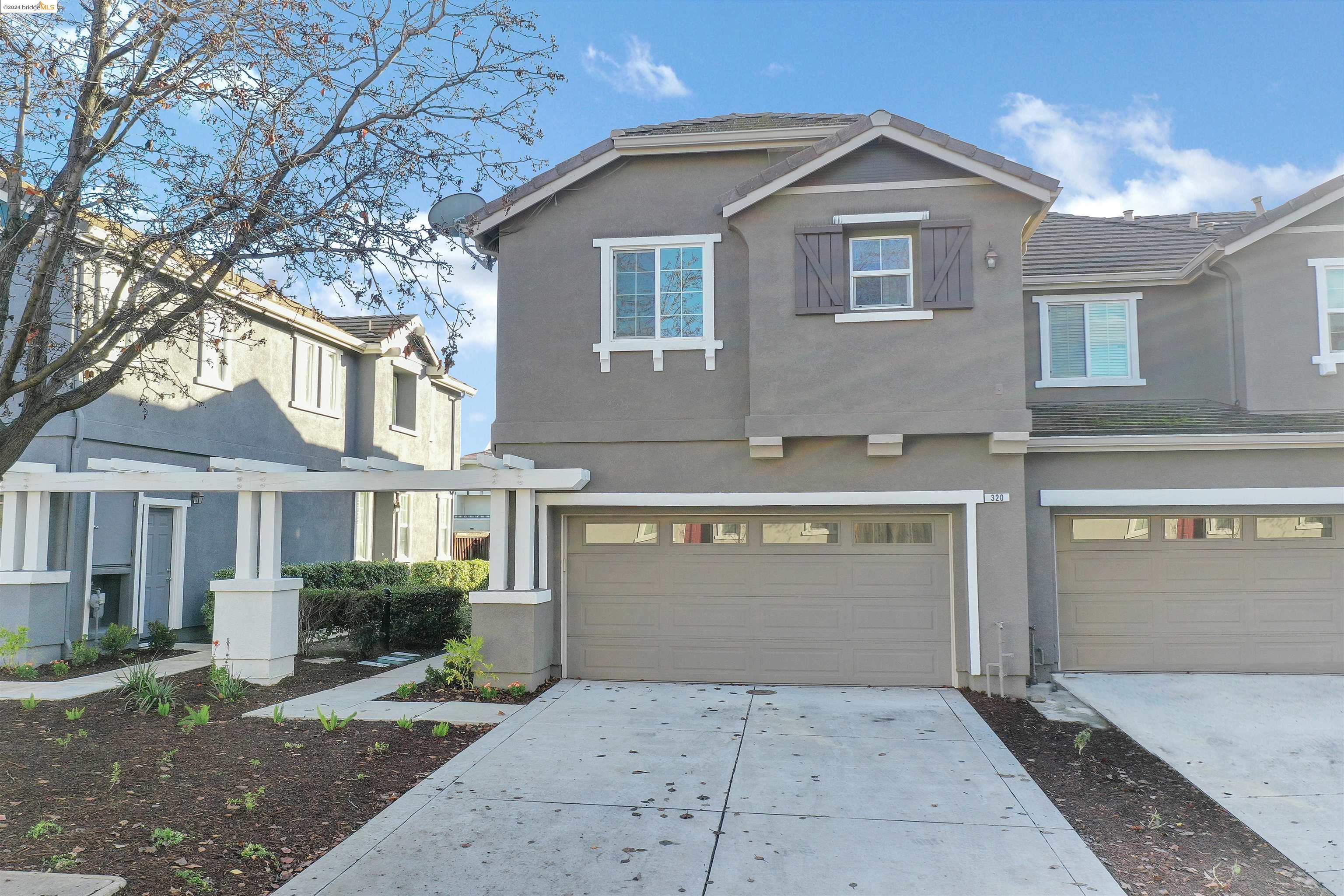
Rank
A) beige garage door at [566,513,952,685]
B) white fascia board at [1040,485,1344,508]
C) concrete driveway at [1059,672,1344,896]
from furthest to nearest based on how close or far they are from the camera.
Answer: white fascia board at [1040,485,1344,508] → beige garage door at [566,513,952,685] → concrete driveway at [1059,672,1344,896]

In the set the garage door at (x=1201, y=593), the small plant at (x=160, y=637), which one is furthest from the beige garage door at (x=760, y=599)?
the small plant at (x=160, y=637)

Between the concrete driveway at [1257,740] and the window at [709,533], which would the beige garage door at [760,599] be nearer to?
the window at [709,533]

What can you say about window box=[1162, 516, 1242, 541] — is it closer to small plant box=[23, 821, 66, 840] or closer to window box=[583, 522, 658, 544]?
window box=[583, 522, 658, 544]

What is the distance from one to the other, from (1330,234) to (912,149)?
19.6 feet

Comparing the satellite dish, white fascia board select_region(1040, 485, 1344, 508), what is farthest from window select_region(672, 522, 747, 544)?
the satellite dish

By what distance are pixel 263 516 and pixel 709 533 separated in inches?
211

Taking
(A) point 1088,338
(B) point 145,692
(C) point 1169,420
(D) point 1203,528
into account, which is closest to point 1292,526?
(D) point 1203,528

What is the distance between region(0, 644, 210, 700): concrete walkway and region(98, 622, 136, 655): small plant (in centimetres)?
71

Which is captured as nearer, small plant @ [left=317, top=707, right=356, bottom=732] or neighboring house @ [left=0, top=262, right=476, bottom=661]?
small plant @ [left=317, top=707, right=356, bottom=732]

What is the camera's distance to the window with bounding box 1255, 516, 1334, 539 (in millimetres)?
11453

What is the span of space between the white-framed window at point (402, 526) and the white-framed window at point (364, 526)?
1.69ft

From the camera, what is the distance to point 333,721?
869 centimetres

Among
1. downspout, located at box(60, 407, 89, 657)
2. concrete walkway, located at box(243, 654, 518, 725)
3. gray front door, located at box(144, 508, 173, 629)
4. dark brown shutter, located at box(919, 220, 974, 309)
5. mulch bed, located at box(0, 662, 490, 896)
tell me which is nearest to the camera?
mulch bed, located at box(0, 662, 490, 896)

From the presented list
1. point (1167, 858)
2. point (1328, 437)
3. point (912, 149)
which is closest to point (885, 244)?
point (912, 149)
